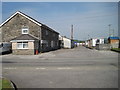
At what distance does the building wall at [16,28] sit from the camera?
2680 cm

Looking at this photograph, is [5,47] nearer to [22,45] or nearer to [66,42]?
[22,45]

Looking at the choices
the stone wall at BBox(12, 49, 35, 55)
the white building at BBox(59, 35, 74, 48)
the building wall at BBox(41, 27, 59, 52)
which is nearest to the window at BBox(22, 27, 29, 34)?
the building wall at BBox(41, 27, 59, 52)

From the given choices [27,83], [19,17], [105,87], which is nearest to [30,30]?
[19,17]

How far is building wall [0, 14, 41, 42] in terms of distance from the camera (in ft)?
87.9

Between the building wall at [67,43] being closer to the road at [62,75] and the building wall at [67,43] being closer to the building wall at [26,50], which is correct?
the building wall at [26,50]

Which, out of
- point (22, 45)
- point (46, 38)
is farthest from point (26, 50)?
point (46, 38)

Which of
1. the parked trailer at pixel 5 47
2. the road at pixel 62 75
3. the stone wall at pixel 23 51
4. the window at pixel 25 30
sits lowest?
the road at pixel 62 75

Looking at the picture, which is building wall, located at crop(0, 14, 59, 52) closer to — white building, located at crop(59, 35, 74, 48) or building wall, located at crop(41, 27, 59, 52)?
building wall, located at crop(41, 27, 59, 52)

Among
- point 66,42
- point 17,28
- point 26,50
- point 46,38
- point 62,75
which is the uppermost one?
point 17,28

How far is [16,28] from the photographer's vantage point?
27469mm

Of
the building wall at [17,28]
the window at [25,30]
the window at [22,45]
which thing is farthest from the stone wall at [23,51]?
the window at [25,30]

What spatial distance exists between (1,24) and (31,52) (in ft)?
31.1

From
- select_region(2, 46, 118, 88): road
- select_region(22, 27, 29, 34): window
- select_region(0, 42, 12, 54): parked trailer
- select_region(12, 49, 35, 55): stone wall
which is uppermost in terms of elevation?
select_region(22, 27, 29, 34): window

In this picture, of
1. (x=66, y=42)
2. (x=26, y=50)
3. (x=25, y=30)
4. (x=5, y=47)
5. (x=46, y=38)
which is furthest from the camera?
(x=66, y=42)
